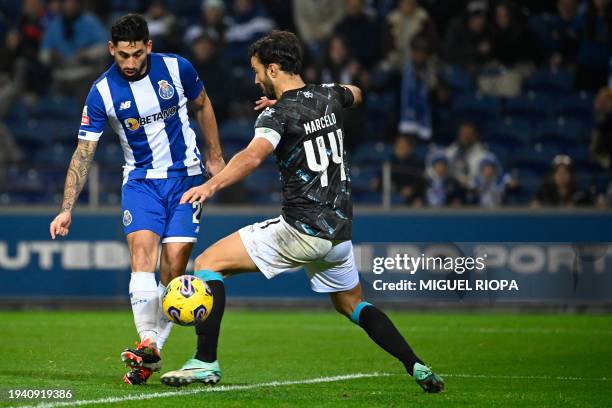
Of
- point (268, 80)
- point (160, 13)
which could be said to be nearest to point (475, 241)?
point (160, 13)

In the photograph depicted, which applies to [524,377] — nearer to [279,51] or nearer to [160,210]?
[160,210]

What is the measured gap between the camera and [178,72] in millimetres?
7824

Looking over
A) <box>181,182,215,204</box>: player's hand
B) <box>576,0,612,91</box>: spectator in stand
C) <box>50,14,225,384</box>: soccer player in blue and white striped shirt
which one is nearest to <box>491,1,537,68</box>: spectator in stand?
<box>576,0,612,91</box>: spectator in stand

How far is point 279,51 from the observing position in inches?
265

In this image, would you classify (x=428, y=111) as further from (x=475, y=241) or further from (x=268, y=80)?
(x=268, y=80)

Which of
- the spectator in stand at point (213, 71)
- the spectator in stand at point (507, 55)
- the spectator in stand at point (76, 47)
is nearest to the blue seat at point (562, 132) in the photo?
the spectator in stand at point (507, 55)

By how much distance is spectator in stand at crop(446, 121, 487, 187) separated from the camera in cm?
1452

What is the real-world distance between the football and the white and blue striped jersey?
4.10 feet

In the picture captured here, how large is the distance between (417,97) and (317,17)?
232cm

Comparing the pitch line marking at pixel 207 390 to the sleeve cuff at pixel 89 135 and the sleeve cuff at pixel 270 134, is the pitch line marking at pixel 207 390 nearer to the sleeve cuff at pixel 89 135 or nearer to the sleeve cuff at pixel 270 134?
the sleeve cuff at pixel 270 134

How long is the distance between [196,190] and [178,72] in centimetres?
185

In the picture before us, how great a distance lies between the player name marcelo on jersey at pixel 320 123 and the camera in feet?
22.0

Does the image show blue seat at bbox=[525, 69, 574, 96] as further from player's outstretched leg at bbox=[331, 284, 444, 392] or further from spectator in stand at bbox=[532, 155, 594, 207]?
player's outstretched leg at bbox=[331, 284, 444, 392]

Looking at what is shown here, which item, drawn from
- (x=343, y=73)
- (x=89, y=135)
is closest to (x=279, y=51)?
(x=89, y=135)
